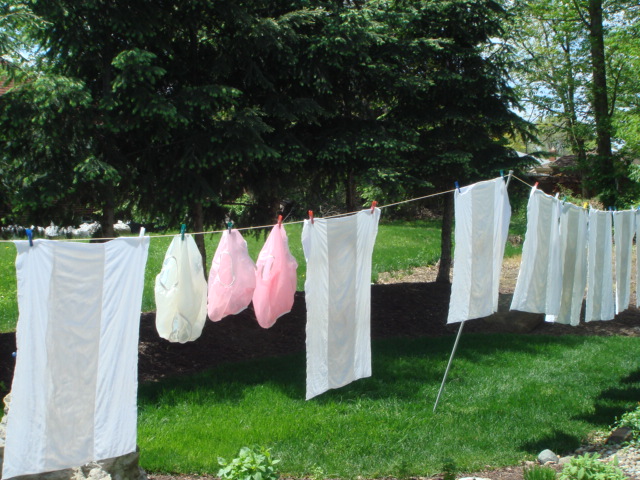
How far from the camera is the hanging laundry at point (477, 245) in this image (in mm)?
5645

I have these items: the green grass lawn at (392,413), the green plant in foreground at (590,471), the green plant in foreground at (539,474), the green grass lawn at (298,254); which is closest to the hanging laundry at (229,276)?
the green grass lawn at (392,413)

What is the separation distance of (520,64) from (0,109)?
824 centimetres

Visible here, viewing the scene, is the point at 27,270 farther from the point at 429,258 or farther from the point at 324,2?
the point at 429,258

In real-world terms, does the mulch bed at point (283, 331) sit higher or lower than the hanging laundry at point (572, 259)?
lower

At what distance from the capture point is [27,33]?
288 inches

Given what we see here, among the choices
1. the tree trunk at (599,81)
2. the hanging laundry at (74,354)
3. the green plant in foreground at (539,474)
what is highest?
the tree trunk at (599,81)

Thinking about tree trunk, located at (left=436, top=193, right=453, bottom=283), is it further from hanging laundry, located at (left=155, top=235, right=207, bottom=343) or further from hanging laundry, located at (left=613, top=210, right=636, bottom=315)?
hanging laundry, located at (left=155, top=235, right=207, bottom=343)

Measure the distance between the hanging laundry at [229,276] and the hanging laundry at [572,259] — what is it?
119 inches

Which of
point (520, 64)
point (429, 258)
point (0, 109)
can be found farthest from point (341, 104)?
point (429, 258)

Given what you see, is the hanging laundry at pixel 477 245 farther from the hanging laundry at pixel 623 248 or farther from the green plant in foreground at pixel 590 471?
the hanging laundry at pixel 623 248

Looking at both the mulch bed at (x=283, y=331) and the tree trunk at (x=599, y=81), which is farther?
the tree trunk at (x=599, y=81)

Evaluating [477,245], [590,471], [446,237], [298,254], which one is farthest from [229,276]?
[298,254]

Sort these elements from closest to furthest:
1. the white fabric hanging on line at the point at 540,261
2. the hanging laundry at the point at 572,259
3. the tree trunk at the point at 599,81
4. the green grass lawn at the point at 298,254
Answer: the white fabric hanging on line at the point at 540,261
the hanging laundry at the point at 572,259
the green grass lawn at the point at 298,254
the tree trunk at the point at 599,81

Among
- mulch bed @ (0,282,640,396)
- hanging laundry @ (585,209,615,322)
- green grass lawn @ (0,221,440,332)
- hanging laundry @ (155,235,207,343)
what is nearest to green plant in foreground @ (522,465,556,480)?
hanging laundry @ (155,235,207,343)
